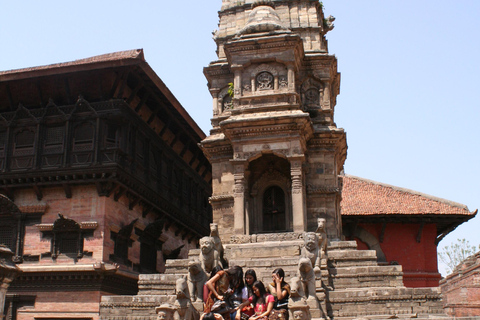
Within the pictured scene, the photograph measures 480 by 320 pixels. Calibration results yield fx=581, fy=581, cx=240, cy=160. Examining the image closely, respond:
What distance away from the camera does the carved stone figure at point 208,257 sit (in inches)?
614

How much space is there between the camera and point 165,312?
12914mm

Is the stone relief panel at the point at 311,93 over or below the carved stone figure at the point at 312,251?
over

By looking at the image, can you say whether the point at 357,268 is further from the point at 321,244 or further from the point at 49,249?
the point at 49,249

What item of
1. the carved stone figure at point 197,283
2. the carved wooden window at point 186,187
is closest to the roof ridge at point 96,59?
the carved wooden window at point 186,187

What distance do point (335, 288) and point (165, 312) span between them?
228 inches

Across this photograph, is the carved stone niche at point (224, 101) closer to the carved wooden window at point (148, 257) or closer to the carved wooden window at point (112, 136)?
the carved wooden window at point (112, 136)

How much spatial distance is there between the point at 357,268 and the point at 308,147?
7.50 m

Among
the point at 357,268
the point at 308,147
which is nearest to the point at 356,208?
the point at 308,147

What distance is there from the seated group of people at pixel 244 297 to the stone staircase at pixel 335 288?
41.4 inches

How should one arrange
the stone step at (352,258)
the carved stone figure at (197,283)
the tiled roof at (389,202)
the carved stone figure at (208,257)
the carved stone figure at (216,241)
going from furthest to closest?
the tiled roof at (389,202) → the stone step at (352,258) → the carved stone figure at (216,241) → the carved stone figure at (208,257) → the carved stone figure at (197,283)

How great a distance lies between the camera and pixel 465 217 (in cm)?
2969

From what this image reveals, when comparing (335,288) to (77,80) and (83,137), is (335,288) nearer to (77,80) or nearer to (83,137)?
(83,137)

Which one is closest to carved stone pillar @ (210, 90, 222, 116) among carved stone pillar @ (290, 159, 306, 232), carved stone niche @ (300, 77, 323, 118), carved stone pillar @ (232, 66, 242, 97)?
carved stone pillar @ (232, 66, 242, 97)

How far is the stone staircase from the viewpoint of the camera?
15.2 meters
